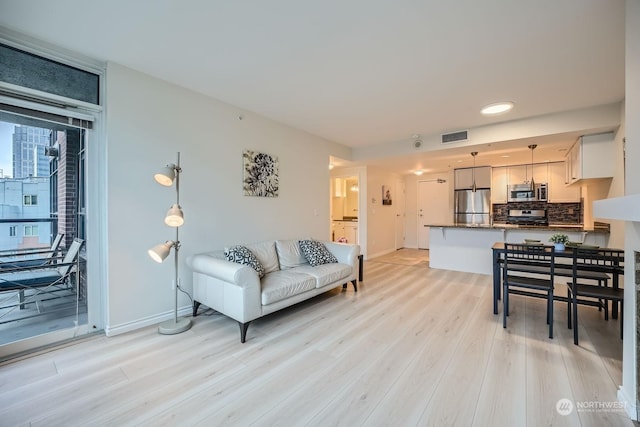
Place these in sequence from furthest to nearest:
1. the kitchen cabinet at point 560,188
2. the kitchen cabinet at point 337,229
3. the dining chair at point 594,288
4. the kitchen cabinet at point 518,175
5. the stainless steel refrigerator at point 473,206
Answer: the kitchen cabinet at point 337,229 → the stainless steel refrigerator at point 473,206 → the kitchen cabinet at point 518,175 → the kitchen cabinet at point 560,188 → the dining chair at point 594,288

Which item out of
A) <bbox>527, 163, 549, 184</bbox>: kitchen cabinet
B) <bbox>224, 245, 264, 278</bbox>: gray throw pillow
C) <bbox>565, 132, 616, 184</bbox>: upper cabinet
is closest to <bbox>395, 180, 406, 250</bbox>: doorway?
<bbox>527, 163, 549, 184</bbox>: kitchen cabinet

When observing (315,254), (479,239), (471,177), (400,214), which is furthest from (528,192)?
(315,254)

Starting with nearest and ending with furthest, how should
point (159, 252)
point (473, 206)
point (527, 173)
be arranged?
1. point (159, 252)
2. point (527, 173)
3. point (473, 206)

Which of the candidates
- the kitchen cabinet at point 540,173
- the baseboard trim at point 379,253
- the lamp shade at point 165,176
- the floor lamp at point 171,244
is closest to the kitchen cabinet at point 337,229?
the baseboard trim at point 379,253

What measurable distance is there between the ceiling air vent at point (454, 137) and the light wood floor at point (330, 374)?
2763 mm

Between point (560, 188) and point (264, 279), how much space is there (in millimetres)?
6575

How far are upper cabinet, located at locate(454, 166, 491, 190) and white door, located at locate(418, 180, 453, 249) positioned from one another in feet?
3.04

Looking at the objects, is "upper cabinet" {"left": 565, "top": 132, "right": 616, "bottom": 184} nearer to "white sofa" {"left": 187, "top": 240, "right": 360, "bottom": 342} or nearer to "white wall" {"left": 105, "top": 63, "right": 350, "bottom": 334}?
"white sofa" {"left": 187, "top": 240, "right": 360, "bottom": 342}

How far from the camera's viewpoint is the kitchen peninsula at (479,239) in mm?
4082

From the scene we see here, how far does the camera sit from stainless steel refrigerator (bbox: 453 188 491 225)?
6.29 metres

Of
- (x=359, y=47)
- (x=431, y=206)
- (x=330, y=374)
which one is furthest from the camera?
(x=431, y=206)

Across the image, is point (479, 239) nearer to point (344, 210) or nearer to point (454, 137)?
point (454, 137)

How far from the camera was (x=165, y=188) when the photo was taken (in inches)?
112

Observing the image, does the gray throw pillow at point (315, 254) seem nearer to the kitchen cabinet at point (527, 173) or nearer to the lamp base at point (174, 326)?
the lamp base at point (174, 326)
